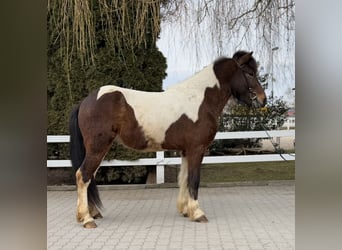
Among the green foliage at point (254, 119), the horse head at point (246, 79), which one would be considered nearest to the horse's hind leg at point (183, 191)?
the horse head at point (246, 79)

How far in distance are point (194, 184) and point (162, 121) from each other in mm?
776

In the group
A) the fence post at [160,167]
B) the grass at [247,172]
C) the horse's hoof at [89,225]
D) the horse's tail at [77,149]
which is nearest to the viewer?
the horse's hoof at [89,225]

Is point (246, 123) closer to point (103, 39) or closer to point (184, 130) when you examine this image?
point (103, 39)

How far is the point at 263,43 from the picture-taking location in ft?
16.2

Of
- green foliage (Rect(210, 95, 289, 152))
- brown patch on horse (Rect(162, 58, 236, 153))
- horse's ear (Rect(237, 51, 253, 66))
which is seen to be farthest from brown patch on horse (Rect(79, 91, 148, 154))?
green foliage (Rect(210, 95, 289, 152))

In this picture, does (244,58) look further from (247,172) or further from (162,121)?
(247,172)

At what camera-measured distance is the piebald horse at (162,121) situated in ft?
14.4

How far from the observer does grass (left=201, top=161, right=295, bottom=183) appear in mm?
8523

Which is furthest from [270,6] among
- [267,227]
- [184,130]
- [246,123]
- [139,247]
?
[246,123]

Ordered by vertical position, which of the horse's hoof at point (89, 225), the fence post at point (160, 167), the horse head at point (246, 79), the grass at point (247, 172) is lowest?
the grass at point (247, 172)

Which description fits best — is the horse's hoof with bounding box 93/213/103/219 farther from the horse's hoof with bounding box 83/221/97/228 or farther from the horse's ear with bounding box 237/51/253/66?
the horse's ear with bounding box 237/51/253/66

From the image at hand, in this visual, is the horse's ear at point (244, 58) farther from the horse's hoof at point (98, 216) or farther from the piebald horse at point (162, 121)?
the horse's hoof at point (98, 216)

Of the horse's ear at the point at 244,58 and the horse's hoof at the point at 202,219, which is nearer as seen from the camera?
the horse's hoof at the point at 202,219

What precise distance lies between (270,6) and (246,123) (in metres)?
3.95
